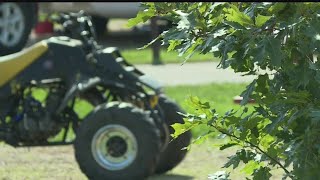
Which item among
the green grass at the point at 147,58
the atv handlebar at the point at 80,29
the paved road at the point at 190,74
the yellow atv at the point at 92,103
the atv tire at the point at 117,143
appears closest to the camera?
the atv tire at the point at 117,143

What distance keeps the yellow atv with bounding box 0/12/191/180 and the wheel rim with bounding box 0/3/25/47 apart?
4.27 meters

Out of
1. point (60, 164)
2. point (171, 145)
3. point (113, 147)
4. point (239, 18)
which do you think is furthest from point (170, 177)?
point (239, 18)

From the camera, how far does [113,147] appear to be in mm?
7008

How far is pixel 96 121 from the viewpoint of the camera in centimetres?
690

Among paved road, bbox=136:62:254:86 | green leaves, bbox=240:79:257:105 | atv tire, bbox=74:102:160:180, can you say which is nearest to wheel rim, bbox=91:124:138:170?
atv tire, bbox=74:102:160:180

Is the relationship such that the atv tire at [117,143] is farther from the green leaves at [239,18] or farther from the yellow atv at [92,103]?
the green leaves at [239,18]

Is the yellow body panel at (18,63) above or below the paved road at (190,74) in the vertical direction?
above

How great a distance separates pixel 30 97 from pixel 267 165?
4.11 metres

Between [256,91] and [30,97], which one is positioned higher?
[256,91]

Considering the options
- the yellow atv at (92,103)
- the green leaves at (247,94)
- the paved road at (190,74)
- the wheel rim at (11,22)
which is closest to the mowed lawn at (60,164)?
the yellow atv at (92,103)

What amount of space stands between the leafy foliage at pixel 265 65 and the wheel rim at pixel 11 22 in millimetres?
8472

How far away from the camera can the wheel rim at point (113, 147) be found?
6.89 m

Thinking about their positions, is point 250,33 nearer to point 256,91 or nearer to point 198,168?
point 256,91

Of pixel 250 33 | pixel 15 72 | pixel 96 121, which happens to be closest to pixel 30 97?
pixel 15 72
